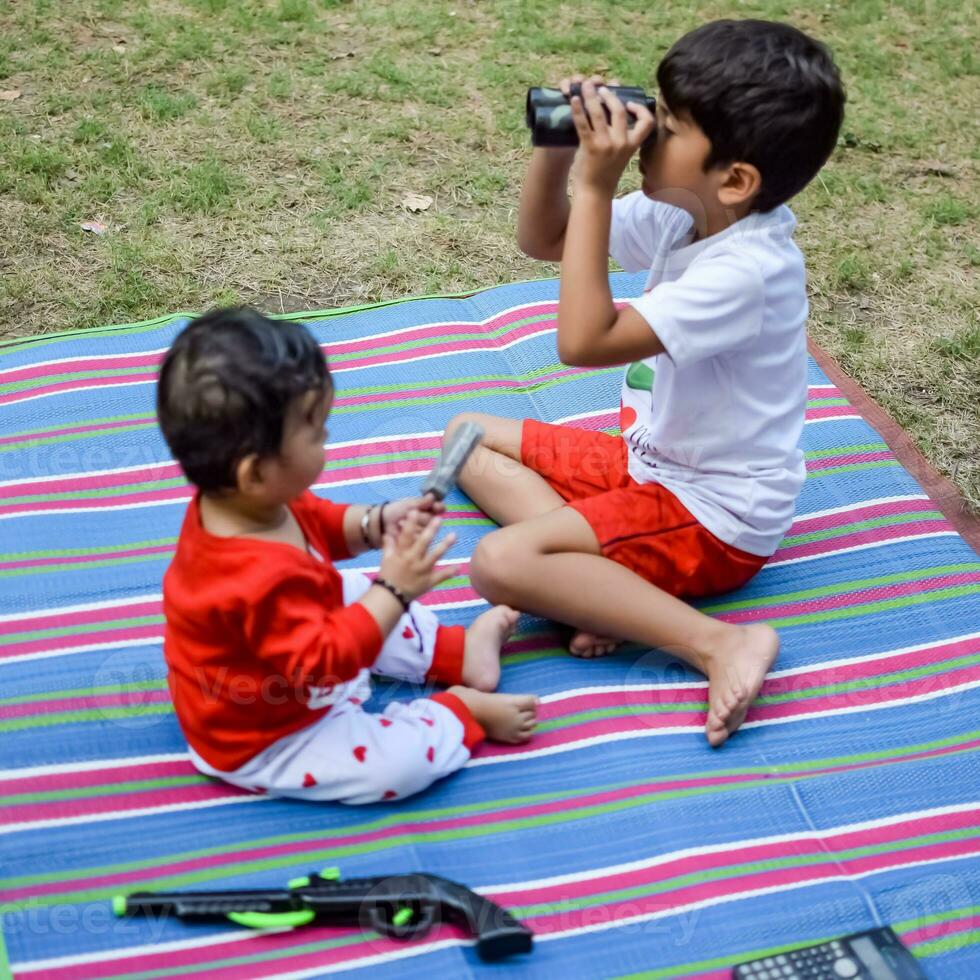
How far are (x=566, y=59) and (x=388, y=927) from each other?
336 cm

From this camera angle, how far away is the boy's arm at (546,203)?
2.03 m

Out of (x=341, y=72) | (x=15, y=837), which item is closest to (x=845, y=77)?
(x=341, y=72)

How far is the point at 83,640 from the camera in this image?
1939 mm

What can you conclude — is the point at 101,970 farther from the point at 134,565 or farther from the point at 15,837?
the point at 134,565

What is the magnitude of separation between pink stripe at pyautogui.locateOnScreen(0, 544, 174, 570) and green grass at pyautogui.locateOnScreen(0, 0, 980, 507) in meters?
1.02

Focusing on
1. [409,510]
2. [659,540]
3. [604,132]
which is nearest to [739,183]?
[604,132]

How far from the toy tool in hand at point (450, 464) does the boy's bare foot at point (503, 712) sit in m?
0.38

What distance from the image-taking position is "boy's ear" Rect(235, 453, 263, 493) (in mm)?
1452

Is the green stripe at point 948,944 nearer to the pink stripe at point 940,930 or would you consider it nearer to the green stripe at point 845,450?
the pink stripe at point 940,930

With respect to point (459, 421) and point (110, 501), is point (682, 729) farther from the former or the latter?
point (110, 501)

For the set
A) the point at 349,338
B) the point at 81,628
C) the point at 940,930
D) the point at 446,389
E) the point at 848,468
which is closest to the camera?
the point at 940,930

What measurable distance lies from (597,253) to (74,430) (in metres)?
1.18

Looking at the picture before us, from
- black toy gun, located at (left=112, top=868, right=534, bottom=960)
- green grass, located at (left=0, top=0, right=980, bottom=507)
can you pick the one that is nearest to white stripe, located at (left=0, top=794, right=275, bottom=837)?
black toy gun, located at (left=112, top=868, right=534, bottom=960)

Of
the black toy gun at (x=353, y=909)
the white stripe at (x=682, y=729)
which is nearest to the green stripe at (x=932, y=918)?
the white stripe at (x=682, y=729)
